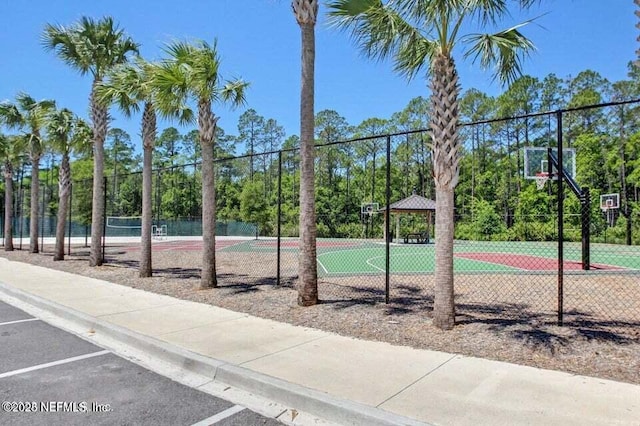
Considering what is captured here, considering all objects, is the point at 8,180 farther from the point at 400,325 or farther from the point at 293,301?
the point at 400,325

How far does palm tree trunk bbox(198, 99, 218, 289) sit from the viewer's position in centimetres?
1006

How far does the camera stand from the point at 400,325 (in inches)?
262

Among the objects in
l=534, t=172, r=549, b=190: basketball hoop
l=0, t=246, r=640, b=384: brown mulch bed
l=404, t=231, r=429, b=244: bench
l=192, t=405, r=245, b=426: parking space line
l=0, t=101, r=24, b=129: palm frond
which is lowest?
l=192, t=405, r=245, b=426: parking space line

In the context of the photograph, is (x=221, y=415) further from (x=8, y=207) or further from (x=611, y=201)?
(x=8, y=207)

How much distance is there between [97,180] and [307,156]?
9.96m

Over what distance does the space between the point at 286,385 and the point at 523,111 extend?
5250cm

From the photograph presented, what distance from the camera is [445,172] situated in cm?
629

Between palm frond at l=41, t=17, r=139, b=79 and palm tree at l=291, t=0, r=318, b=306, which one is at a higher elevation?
palm frond at l=41, t=17, r=139, b=79

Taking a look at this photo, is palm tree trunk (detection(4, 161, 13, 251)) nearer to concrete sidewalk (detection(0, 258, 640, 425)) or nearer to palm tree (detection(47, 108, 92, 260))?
palm tree (detection(47, 108, 92, 260))

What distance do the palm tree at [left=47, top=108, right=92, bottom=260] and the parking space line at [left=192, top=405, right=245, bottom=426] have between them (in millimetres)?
15936

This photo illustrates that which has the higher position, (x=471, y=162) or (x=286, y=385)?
(x=471, y=162)

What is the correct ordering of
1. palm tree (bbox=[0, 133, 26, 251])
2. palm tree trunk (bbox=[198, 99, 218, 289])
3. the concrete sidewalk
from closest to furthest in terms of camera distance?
the concrete sidewalk → palm tree trunk (bbox=[198, 99, 218, 289]) → palm tree (bbox=[0, 133, 26, 251])

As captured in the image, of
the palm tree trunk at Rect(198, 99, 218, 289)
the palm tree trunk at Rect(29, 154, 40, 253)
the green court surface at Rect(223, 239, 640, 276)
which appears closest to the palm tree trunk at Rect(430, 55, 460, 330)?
the palm tree trunk at Rect(198, 99, 218, 289)

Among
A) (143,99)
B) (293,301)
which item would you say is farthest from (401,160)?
(293,301)
